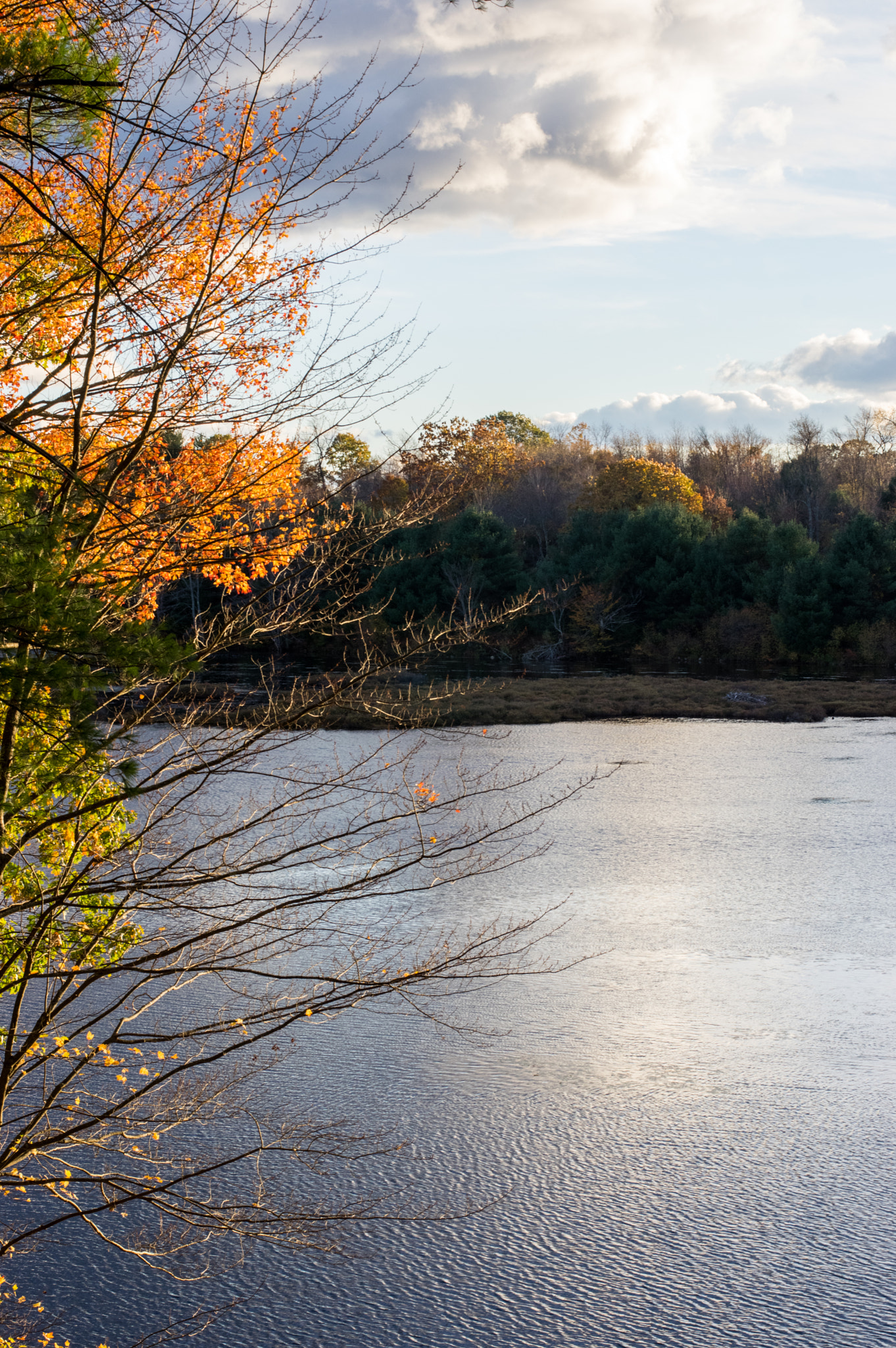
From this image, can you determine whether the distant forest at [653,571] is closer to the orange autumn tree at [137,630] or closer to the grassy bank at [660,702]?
the grassy bank at [660,702]

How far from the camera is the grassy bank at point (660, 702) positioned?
24781 mm

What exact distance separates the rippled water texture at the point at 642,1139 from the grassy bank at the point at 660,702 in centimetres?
1269

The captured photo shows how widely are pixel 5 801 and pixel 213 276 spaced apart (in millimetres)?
2068

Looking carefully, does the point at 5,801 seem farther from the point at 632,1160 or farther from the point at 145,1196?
the point at 632,1160

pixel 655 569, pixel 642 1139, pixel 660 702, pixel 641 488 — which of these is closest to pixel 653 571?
pixel 655 569

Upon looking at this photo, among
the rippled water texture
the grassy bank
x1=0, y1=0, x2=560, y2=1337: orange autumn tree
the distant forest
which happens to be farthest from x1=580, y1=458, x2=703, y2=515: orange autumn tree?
x1=0, y1=0, x2=560, y2=1337: orange autumn tree

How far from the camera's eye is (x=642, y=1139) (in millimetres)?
5875

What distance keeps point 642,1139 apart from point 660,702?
2199cm

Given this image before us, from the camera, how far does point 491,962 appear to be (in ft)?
28.1

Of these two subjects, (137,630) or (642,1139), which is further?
(642,1139)

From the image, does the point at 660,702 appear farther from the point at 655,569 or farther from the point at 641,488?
the point at 641,488

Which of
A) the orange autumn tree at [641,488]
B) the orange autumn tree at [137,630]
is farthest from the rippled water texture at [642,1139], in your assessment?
the orange autumn tree at [641,488]

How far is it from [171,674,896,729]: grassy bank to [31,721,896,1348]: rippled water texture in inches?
500

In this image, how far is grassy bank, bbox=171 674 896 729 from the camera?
24781mm
